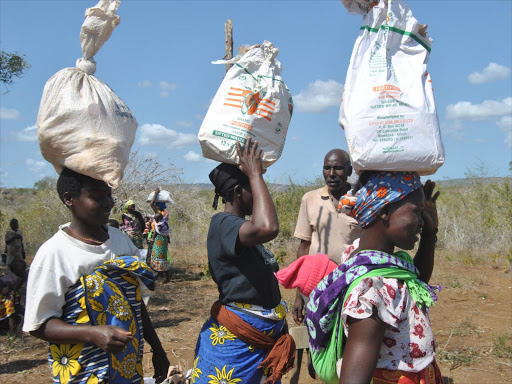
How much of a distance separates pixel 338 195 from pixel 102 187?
2.16 m

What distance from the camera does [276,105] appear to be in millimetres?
2201

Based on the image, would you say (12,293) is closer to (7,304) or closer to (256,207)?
(7,304)

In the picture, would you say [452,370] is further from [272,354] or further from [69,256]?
[69,256]

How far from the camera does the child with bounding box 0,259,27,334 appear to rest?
5.49 m

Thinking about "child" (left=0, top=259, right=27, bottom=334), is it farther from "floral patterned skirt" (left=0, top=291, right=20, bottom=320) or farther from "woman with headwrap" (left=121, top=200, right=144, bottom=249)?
"woman with headwrap" (left=121, top=200, right=144, bottom=249)

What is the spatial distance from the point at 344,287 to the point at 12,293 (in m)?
5.13

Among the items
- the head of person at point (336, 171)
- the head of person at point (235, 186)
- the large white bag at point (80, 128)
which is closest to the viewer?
the large white bag at point (80, 128)

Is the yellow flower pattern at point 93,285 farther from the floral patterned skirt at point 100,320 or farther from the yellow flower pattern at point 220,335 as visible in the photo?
the yellow flower pattern at point 220,335

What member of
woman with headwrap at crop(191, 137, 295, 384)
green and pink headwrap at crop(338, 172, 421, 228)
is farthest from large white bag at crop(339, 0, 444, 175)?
woman with headwrap at crop(191, 137, 295, 384)

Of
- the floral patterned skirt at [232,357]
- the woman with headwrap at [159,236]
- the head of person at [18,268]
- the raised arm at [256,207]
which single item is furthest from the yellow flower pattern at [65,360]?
the woman with headwrap at [159,236]

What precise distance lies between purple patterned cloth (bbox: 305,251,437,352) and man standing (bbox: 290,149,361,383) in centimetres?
183

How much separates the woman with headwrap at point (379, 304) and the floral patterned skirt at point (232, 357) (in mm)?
524

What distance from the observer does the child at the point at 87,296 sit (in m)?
1.77

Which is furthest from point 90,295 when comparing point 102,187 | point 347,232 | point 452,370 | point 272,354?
point 452,370
